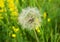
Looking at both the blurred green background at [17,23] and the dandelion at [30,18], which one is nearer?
the dandelion at [30,18]

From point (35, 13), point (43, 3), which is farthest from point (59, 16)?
point (35, 13)

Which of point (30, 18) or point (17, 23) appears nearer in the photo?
point (30, 18)

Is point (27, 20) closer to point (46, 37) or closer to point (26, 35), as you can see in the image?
point (46, 37)

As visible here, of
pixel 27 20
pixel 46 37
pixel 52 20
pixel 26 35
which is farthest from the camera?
pixel 52 20

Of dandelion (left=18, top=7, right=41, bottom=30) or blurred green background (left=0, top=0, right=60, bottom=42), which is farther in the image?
blurred green background (left=0, top=0, right=60, bottom=42)

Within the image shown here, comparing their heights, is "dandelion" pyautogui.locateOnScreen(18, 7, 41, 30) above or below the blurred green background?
above

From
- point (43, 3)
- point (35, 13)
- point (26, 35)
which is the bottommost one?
point (26, 35)

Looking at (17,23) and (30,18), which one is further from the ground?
(30,18)

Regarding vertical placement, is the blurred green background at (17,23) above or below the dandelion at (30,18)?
below
